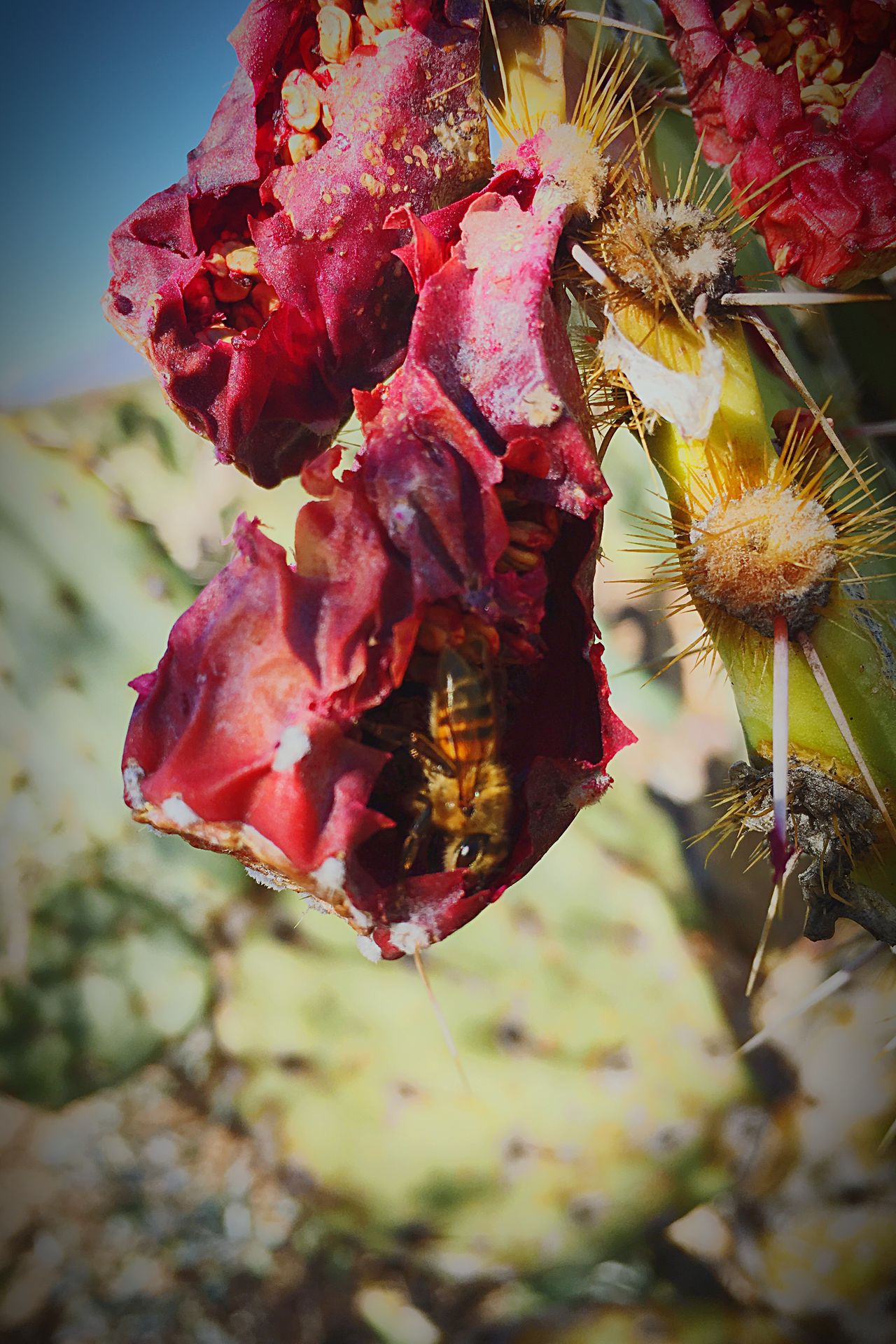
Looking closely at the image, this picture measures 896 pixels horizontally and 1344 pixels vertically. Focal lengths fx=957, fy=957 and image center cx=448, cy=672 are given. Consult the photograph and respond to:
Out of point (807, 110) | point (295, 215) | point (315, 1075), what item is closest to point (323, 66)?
point (295, 215)

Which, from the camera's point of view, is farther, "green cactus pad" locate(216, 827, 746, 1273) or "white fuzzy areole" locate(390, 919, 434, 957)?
"green cactus pad" locate(216, 827, 746, 1273)

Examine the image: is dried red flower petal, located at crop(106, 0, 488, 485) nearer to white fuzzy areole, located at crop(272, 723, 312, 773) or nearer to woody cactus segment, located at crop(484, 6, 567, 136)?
woody cactus segment, located at crop(484, 6, 567, 136)

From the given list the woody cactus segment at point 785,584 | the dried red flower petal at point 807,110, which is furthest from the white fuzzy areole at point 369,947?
the dried red flower petal at point 807,110

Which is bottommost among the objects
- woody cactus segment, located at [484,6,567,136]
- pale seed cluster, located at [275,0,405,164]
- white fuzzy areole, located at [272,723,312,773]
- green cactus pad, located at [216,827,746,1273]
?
green cactus pad, located at [216,827,746,1273]

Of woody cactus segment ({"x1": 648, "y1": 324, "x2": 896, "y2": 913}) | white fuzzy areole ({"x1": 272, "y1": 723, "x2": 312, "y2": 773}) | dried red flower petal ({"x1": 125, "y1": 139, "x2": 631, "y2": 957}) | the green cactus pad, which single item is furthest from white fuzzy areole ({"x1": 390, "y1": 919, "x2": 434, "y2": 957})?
the green cactus pad

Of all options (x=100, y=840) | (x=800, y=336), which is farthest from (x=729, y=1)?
(x=100, y=840)

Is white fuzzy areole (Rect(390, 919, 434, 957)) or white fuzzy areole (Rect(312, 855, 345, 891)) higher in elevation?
white fuzzy areole (Rect(312, 855, 345, 891))

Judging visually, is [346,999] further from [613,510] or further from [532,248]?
[532,248]
